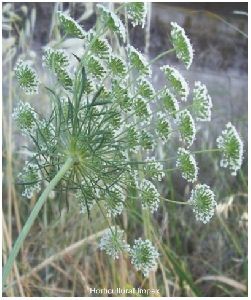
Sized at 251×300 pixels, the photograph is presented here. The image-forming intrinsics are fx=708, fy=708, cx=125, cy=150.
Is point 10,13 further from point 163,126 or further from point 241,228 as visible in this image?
point 241,228

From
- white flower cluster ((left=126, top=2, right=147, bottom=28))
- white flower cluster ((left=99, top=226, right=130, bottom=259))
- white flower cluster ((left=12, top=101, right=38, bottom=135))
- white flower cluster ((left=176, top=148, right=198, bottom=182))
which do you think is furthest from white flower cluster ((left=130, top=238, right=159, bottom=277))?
white flower cluster ((left=126, top=2, right=147, bottom=28))

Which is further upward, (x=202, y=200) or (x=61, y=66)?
(x=61, y=66)

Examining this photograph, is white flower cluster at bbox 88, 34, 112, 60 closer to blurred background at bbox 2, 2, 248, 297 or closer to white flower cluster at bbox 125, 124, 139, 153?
white flower cluster at bbox 125, 124, 139, 153

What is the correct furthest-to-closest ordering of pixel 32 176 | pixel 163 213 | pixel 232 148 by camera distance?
pixel 163 213 → pixel 32 176 → pixel 232 148

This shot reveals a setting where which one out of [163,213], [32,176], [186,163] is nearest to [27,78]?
[32,176]

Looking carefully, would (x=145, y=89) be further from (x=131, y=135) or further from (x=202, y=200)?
(x=202, y=200)

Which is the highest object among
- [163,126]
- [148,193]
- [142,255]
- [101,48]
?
[101,48]

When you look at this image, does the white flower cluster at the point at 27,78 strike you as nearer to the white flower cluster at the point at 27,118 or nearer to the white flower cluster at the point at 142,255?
the white flower cluster at the point at 27,118
